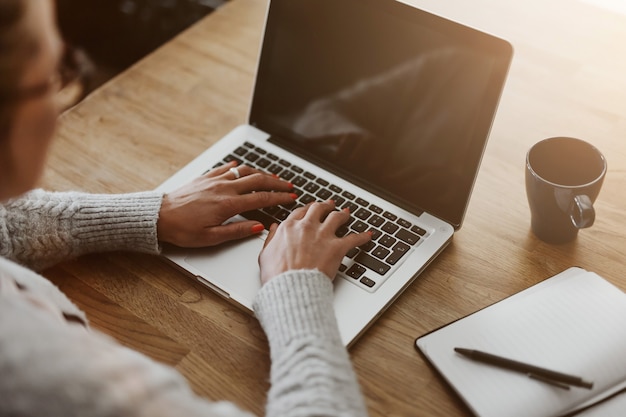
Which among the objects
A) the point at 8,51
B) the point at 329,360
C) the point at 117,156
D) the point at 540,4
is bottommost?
the point at 117,156

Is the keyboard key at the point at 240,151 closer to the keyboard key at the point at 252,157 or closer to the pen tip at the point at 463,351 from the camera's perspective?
the keyboard key at the point at 252,157

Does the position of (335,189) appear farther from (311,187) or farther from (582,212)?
(582,212)

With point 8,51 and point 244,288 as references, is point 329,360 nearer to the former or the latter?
point 244,288

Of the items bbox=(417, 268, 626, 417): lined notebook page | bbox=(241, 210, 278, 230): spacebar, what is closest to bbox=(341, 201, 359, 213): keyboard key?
bbox=(241, 210, 278, 230): spacebar

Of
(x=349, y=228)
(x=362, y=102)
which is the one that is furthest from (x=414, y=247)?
(x=362, y=102)

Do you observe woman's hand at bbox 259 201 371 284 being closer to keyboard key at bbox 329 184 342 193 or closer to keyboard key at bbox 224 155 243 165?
keyboard key at bbox 329 184 342 193

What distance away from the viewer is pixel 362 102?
97 cm

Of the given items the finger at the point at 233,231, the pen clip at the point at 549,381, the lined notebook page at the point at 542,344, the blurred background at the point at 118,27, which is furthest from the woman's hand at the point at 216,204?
the blurred background at the point at 118,27

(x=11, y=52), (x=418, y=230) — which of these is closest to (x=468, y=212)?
(x=418, y=230)

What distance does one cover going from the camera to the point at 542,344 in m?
0.79

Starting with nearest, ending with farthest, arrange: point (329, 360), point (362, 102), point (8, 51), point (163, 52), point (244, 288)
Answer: point (8, 51) → point (329, 360) → point (244, 288) → point (362, 102) → point (163, 52)

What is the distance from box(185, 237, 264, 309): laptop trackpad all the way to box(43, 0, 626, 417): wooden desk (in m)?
0.02

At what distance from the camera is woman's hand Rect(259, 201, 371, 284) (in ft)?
2.73

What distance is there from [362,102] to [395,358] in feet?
1.21
